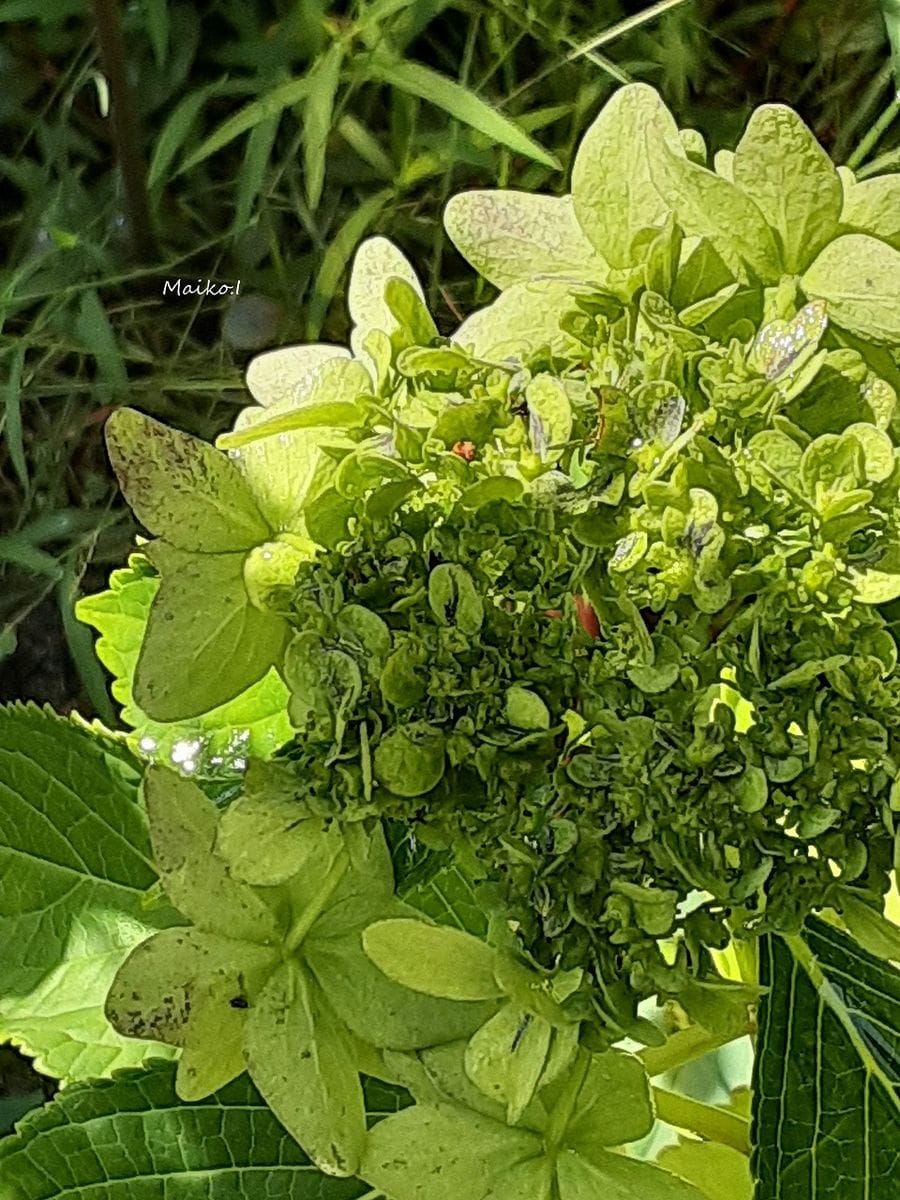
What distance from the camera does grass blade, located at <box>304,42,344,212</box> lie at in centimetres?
100

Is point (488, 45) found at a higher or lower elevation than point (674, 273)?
lower

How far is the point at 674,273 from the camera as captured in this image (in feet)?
1.27

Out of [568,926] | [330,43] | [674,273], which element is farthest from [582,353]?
[330,43]

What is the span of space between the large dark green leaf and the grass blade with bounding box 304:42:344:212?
25.1 inches

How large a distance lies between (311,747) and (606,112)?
17 cm

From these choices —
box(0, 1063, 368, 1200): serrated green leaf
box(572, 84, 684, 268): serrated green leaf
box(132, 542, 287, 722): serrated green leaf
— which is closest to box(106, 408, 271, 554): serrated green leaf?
box(132, 542, 287, 722): serrated green leaf

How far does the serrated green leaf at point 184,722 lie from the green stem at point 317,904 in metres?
0.12

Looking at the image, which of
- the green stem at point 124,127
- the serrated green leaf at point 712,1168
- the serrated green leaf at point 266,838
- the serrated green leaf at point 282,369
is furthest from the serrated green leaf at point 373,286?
the green stem at point 124,127

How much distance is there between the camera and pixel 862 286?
379mm

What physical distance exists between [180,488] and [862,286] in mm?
163

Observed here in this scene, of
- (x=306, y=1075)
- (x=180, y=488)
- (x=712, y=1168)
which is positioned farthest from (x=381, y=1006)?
(x=712, y=1168)

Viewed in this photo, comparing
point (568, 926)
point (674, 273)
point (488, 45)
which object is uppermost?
point (674, 273)

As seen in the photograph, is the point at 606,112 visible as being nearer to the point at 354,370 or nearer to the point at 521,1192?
the point at 354,370

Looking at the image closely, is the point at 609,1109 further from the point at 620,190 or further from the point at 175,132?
the point at 175,132
